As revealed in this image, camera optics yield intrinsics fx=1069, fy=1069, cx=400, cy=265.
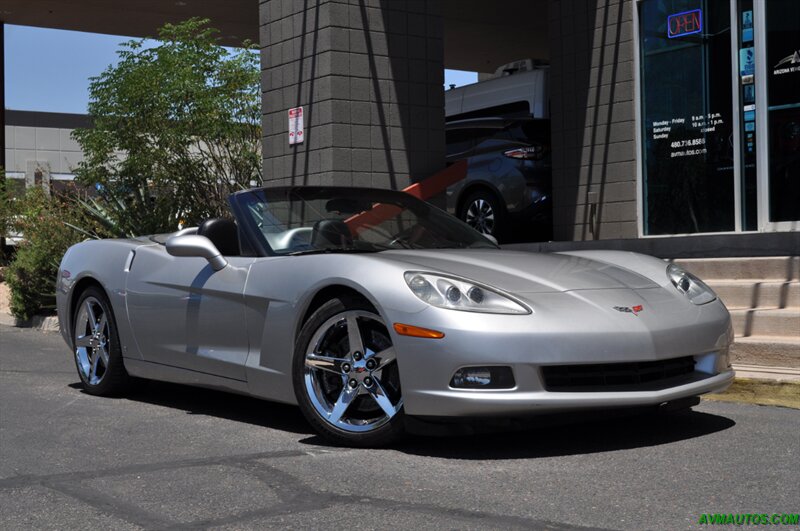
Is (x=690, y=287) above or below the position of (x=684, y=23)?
below

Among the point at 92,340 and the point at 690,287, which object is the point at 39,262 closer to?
the point at 92,340

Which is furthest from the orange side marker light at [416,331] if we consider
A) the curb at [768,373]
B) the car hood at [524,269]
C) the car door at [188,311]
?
the curb at [768,373]

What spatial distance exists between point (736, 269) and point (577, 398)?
461 centimetres

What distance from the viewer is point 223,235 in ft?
19.0

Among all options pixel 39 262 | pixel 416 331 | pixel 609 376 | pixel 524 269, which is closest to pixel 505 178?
pixel 39 262

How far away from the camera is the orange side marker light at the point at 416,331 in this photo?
4430mm

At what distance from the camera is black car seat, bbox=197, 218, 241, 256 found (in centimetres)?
575

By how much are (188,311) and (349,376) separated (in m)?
1.35

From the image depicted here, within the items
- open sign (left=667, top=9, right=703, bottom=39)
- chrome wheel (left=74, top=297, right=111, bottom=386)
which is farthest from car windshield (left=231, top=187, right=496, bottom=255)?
open sign (left=667, top=9, right=703, bottom=39)

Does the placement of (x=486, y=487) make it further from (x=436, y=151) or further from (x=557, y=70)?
(x=557, y=70)

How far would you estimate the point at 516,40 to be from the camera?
72.7 ft

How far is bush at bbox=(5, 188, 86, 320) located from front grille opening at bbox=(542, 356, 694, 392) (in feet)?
30.8

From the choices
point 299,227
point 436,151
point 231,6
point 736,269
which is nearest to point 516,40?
point 231,6

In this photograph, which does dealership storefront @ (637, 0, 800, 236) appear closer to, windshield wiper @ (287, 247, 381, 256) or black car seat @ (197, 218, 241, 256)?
windshield wiper @ (287, 247, 381, 256)
